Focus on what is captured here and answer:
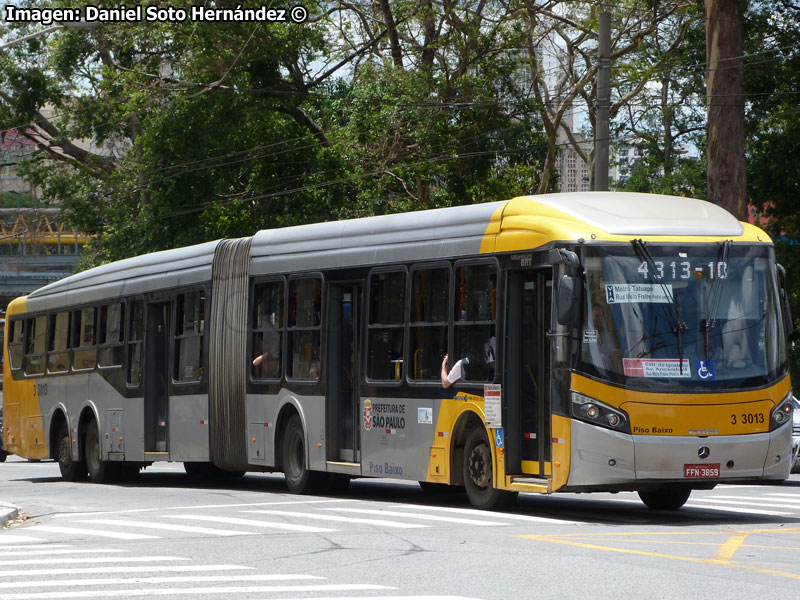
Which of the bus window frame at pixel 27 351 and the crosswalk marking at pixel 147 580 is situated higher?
the bus window frame at pixel 27 351

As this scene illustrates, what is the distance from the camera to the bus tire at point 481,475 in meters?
13.9

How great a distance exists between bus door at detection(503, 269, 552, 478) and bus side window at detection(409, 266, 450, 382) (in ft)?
3.95

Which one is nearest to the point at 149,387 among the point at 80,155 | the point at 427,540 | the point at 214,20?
the point at 427,540

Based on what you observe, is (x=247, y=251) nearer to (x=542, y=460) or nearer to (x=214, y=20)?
(x=542, y=460)

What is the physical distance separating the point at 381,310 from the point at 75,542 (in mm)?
5059

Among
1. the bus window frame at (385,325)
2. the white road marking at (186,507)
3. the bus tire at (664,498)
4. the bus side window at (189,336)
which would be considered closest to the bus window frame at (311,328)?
the bus window frame at (385,325)

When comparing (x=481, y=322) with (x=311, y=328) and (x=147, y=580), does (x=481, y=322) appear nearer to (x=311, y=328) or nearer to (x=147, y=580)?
(x=311, y=328)

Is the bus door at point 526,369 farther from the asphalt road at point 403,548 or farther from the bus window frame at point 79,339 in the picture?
the bus window frame at point 79,339

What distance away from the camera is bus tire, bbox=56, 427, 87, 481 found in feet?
78.0

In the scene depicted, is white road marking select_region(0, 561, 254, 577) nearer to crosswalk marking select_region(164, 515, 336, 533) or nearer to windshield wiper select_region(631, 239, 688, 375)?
crosswalk marking select_region(164, 515, 336, 533)

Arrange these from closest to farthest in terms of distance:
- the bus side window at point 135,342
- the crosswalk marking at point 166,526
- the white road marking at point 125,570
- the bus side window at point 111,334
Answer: the white road marking at point 125,570, the crosswalk marking at point 166,526, the bus side window at point 135,342, the bus side window at point 111,334

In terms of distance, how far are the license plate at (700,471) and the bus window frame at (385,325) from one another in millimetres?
3768

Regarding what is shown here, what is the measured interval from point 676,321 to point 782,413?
4.83 feet

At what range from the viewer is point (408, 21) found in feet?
112
